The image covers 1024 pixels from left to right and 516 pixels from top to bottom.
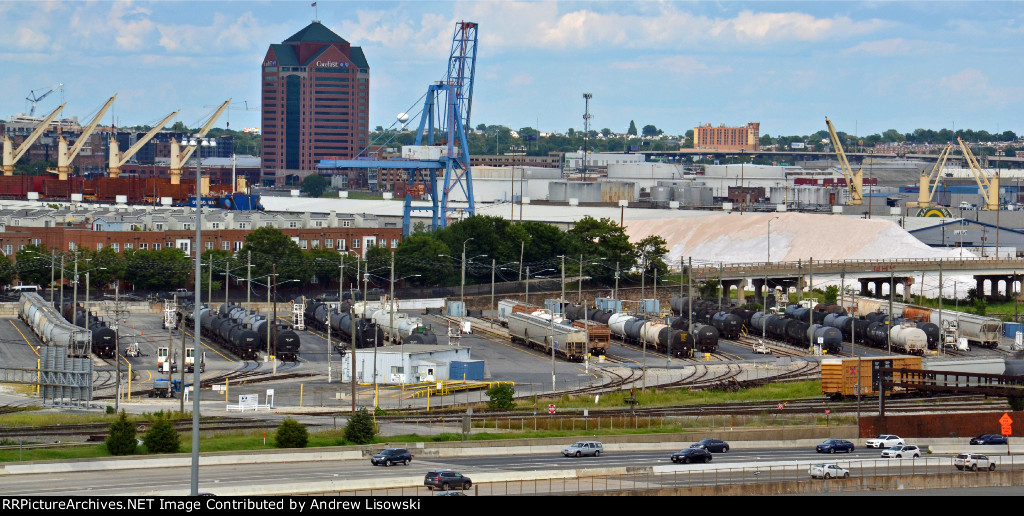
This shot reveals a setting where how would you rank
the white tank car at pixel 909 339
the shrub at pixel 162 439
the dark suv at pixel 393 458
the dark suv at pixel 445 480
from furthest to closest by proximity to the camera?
the white tank car at pixel 909 339 → the shrub at pixel 162 439 → the dark suv at pixel 393 458 → the dark suv at pixel 445 480

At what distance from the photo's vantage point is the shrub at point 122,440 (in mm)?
43250

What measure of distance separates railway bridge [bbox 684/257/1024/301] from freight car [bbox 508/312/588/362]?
31661mm

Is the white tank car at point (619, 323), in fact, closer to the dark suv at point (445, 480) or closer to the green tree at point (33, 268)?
the green tree at point (33, 268)

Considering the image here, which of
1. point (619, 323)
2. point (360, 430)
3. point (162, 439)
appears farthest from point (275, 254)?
point (162, 439)

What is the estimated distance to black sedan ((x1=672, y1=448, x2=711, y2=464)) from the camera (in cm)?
4431

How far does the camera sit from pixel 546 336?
80812 mm

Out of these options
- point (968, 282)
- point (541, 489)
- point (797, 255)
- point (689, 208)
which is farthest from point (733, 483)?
point (689, 208)

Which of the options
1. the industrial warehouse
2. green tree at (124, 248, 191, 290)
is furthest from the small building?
green tree at (124, 248, 191, 290)

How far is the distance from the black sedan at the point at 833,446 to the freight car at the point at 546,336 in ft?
86.2

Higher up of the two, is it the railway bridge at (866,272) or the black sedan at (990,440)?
the railway bridge at (866,272)

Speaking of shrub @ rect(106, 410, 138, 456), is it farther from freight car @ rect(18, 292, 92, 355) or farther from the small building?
freight car @ rect(18, 292, 92, 355)

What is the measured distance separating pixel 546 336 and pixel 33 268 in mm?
44815

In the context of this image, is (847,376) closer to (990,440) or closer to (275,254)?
(990,440)

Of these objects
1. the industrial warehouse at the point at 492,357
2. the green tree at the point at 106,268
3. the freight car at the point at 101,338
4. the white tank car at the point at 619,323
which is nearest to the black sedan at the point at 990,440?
the industrial warehouse at the point at 492,357
